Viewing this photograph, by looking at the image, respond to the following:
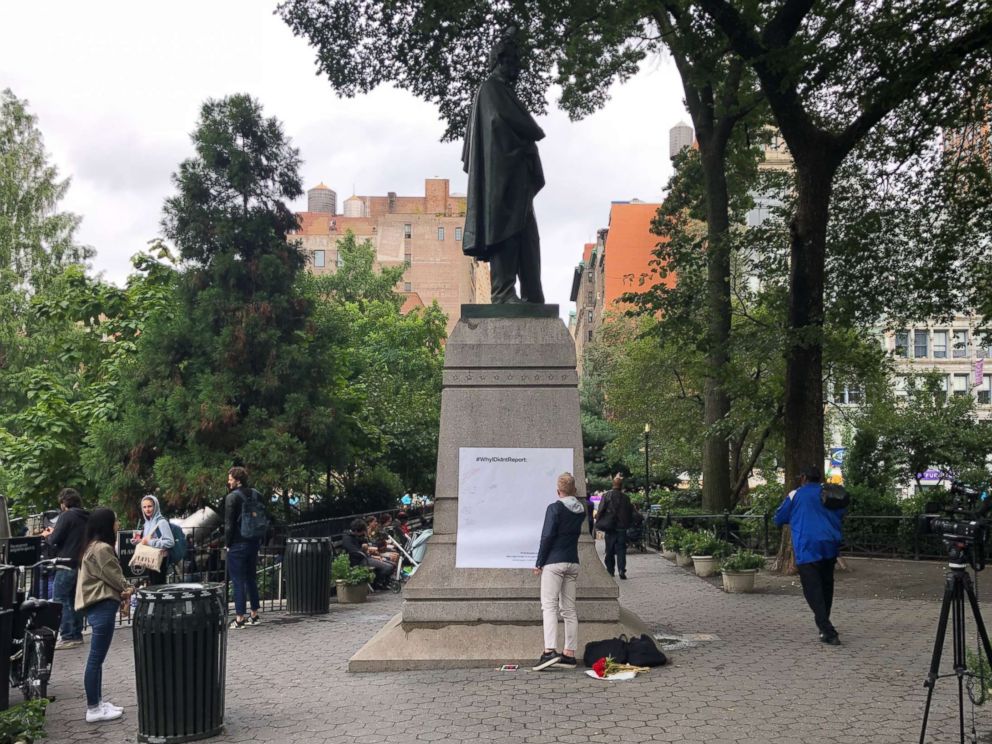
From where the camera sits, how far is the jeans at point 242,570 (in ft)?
39.9

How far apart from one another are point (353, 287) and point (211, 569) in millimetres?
46222

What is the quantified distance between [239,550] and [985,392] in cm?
7234

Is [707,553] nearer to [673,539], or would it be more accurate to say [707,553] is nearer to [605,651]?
[673,539]

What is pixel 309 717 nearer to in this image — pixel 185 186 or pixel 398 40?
pixel 398 40

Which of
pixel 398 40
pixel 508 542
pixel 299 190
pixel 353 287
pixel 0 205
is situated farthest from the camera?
pixel 353 287

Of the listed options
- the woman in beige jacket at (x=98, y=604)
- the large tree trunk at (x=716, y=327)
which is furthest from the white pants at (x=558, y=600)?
the large tree trunk at (x=716, y=327)

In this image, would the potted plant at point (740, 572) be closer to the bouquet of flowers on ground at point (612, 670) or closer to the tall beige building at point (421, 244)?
the bouquet of flowers on ground at point (612, 670)

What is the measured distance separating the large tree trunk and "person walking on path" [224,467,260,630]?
10.8 metres

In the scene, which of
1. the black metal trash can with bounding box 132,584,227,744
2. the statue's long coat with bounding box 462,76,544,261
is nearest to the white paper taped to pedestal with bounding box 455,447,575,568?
the statue's long coat with bounding box 462,76,544,261

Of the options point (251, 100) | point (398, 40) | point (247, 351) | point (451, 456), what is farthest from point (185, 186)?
point (451, 456)

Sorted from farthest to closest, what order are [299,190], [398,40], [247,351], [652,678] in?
[299,190] → [247,351] → [398,40] → [652,678]

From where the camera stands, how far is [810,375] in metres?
16.9

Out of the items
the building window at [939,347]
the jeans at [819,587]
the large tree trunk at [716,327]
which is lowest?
the jeans at [819,587]

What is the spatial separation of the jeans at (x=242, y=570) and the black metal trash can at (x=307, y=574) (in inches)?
44.9
